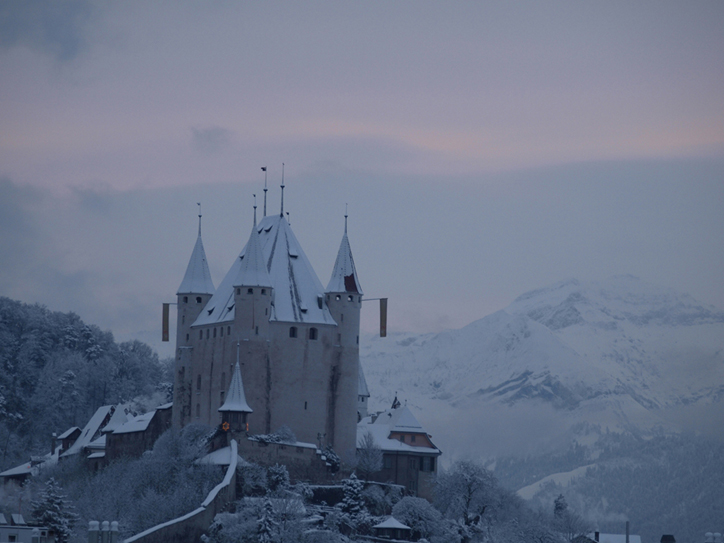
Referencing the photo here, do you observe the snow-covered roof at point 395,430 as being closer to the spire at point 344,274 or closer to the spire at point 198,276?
the spire at point 344,274

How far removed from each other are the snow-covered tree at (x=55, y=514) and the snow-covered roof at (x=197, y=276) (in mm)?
26734

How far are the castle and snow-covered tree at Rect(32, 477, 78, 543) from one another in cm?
1426

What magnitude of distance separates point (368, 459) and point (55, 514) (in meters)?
27.0

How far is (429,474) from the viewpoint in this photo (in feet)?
338

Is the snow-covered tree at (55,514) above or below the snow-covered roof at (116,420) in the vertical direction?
below

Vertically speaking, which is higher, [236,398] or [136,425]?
[236,398]

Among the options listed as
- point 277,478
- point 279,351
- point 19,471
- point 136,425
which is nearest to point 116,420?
point 136,425

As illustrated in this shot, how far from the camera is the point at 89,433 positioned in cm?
11825

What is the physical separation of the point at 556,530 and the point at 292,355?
984 inches

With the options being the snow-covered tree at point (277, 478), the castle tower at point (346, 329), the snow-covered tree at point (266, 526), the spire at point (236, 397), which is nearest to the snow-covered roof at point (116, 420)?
the spire at point (236, 397)

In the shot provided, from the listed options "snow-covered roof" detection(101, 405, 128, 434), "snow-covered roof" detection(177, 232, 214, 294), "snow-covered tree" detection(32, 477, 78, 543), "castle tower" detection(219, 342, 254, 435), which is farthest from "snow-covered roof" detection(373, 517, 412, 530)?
"snow-covered roof" detection(101, 405, 128, 434)

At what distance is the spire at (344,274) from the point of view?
10250 cm

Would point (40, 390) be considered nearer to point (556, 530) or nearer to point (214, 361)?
point (214, 361)

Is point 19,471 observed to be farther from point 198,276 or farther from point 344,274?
point 344,274
